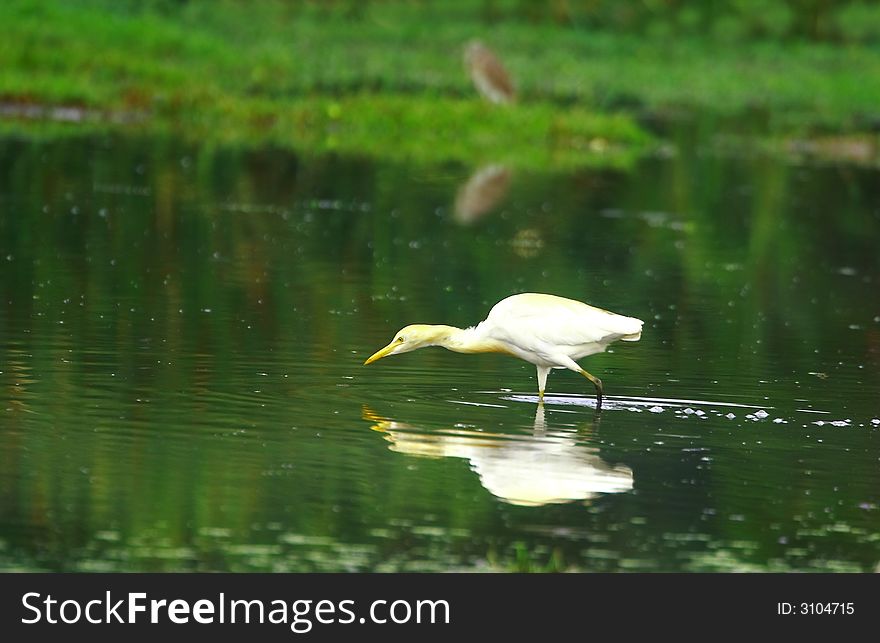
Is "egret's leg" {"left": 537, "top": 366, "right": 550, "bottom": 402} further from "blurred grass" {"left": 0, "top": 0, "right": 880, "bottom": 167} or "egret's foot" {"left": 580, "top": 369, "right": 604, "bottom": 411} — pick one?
"blurred grass" {"left": 0, "top": 0, "right": 880, "bottom": 167}

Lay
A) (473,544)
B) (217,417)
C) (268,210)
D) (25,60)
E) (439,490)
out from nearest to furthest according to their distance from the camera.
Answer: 1. (473,544)
2. (439,490)
3. (217,417)
4. (268,210)
5. (25,60)

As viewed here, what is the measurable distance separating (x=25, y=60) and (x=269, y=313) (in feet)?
69.7

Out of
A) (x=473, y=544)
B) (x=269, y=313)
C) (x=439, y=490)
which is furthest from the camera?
(x=269, y=313)

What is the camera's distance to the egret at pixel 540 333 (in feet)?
36.1

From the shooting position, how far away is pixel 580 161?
100ft

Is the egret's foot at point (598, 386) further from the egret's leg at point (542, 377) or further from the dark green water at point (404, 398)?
the egret's leg at point (542, 377)

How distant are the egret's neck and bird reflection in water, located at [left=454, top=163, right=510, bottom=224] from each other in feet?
34.3

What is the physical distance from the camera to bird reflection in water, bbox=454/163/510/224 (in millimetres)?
22734

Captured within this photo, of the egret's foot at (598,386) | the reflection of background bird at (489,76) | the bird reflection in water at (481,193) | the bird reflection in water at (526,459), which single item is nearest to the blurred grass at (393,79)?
the reflection of background bird at (489,76)

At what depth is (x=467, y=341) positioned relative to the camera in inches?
445

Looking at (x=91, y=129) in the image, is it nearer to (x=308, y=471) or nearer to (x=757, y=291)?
(x=757, y=291)

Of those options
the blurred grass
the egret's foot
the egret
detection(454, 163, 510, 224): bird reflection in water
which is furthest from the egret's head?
the blurred grass

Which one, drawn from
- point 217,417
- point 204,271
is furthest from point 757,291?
point 217,417

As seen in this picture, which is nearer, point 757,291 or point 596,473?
point 596,473
